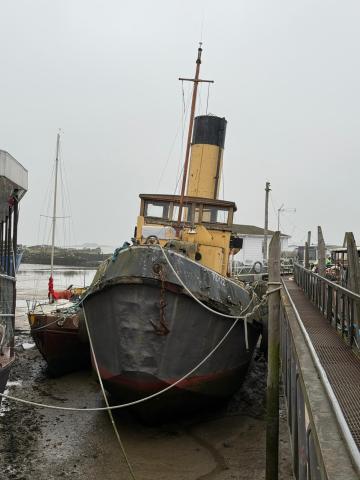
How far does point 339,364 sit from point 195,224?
5700 millimetres

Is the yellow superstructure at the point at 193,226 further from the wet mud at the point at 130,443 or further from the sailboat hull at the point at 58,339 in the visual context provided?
the wet mud at the point at 130,443

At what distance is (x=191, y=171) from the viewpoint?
508 inches

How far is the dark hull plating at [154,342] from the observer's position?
297 inches

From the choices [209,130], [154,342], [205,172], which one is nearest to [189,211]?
[205,172]

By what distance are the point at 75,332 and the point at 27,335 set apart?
20.6 ft

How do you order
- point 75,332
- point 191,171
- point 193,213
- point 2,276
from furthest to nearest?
point 191,171 → point 75,332 → point 193,213 → point 2,276

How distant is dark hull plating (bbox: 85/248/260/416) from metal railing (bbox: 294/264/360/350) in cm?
193

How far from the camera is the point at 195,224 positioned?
10.6m

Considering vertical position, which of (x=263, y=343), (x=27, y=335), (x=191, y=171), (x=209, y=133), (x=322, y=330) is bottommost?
(x=27, y=335)

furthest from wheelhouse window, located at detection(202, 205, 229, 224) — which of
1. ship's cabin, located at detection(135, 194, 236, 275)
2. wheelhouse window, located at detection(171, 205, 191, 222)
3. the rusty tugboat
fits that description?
the rusty tugboat

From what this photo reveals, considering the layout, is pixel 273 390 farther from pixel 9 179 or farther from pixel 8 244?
pixel 8 244

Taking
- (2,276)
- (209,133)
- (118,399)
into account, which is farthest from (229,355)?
(209,133)

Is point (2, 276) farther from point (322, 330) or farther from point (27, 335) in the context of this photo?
point (27, 335)

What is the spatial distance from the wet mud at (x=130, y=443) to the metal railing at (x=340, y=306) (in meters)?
2.19
